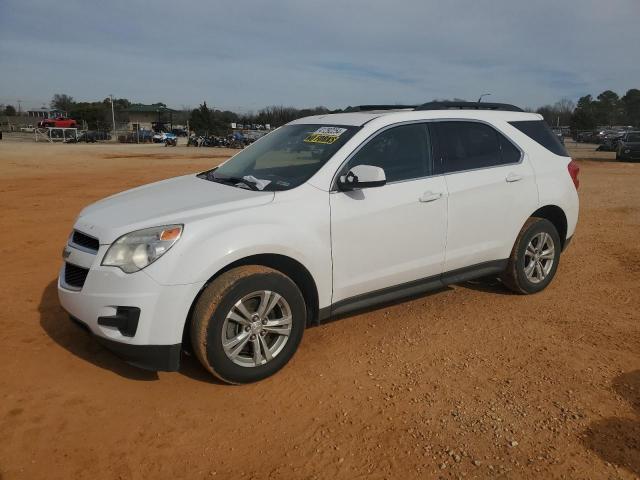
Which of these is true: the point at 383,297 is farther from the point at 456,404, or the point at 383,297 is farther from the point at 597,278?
the point at 597,278

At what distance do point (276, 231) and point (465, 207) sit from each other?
184 centimetres

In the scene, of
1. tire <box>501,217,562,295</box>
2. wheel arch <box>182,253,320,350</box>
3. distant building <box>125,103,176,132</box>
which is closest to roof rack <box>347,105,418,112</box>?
tire <box>501,217,562,295</box>

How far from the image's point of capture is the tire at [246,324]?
130 inches

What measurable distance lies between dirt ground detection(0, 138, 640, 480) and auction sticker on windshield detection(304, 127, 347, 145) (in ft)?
5.29

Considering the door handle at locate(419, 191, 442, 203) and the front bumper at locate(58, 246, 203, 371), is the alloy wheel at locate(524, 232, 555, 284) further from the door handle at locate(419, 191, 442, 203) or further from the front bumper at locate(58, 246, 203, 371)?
the front bumper at locate(58, 246, 203, 371)

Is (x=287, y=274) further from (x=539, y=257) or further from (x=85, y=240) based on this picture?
(x=539, y=257)

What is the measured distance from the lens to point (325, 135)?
14.1 feet

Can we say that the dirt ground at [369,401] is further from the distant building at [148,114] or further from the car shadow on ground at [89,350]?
the distant building at [148,114]

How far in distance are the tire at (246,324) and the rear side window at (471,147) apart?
5.99 feet

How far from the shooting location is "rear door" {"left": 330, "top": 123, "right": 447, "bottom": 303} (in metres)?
3.85

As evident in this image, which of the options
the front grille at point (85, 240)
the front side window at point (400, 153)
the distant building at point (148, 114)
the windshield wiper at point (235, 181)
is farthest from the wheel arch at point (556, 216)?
the distant building at point (148, 114)

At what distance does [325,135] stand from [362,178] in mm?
764

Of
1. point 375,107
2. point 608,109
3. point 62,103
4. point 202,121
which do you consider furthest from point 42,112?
point 375,107

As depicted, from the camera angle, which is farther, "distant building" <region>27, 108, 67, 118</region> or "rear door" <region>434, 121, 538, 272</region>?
"distant building" <region>27, 108, 67, 118</region>
